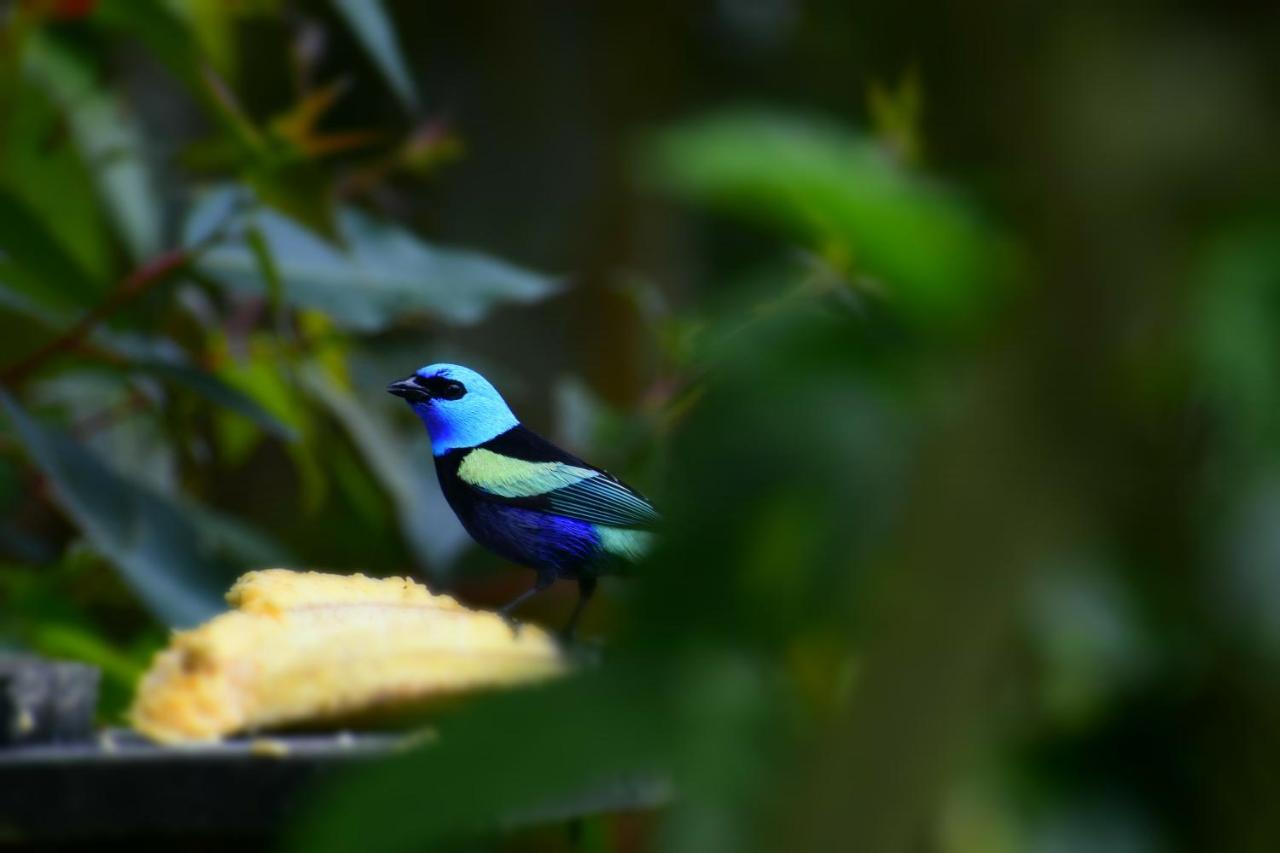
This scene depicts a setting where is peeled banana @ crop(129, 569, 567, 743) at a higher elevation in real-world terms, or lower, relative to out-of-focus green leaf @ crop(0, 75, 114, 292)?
lower

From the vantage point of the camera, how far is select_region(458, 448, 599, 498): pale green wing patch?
1.12ft

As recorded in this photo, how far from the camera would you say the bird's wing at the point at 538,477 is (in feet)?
1.09

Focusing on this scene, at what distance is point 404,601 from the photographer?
0.27 m

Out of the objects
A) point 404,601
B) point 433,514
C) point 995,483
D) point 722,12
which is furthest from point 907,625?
point 722,12

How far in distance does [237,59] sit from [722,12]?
47 centimetres

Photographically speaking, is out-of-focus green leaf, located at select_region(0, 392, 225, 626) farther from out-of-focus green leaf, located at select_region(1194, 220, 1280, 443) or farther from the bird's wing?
out-of-focus green leaf, located at select_region(1194, 220, 1280, 443)

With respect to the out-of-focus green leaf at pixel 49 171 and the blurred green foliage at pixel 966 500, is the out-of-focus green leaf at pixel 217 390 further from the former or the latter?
the blurred green foliage at pixel 966 500

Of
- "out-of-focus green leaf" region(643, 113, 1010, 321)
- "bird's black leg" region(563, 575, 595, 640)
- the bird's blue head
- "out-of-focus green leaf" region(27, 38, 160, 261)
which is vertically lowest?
"out-of-focus green leaf" region(643, 113, 1010, 321)

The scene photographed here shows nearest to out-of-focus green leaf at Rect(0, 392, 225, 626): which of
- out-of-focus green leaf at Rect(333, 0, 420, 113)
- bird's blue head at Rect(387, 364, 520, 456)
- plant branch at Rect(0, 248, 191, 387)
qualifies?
plant branch at Rect(0, 248, 191, 387)

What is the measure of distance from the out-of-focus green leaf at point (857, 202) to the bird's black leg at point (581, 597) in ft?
0.38

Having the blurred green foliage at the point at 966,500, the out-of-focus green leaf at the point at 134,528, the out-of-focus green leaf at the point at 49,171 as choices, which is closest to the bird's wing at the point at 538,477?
the blurred green foliage at the point at 966,500

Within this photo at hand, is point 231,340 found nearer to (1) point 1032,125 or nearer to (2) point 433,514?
(2) point 433,514

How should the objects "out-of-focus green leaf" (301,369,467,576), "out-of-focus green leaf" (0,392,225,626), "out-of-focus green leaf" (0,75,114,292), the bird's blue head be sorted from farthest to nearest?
"out-of-focus green leaf" (0,75,114,292) < "out-of-focus green leaf" (0,392,225,626) < "out-of-focus green leaf" (301,369,467,576) < the bird's blue head

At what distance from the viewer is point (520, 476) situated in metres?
0.34
